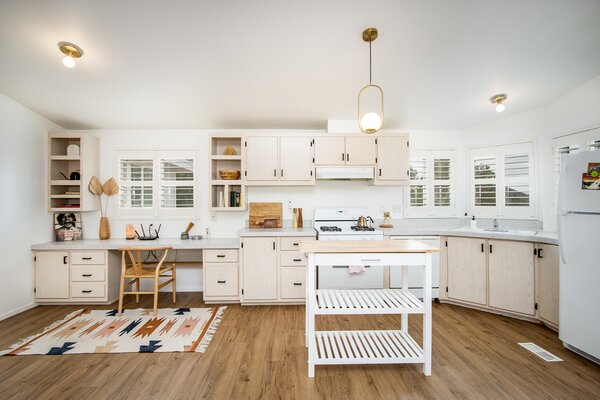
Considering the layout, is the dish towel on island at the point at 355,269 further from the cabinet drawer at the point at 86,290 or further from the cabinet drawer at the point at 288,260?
the cabinet drawer at the point at 86,290

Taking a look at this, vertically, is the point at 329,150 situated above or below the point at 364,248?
above

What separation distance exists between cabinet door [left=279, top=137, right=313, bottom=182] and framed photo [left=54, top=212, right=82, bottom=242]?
10.4 ft

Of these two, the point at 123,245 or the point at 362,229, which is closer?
the point at 123,245

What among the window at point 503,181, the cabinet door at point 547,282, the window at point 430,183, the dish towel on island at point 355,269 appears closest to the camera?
the cabinet door at point 547,282

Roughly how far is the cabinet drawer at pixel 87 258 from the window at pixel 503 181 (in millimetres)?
5356

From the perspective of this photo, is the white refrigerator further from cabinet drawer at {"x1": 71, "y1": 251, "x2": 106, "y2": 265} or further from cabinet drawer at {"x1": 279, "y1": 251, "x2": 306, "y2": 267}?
cabinet drawer at {"x1": 71, "y1": 251, "x2": 106, "y2": 265}

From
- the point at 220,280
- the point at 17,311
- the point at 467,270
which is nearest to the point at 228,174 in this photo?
the point at 220,280

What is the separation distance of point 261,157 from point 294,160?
1.57 feet

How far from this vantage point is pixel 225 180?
11.8ft

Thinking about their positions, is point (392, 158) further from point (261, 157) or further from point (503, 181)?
point (261, 157)

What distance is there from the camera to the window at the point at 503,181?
3426 mm

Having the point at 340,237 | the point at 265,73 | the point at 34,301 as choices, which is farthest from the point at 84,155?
the point at 340,237

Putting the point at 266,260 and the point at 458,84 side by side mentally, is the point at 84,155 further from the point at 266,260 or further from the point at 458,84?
the point at 458,84

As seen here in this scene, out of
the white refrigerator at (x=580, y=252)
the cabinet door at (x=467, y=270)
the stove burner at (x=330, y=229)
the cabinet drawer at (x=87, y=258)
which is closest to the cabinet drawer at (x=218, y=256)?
the stove burner at (x=330, y=229)
